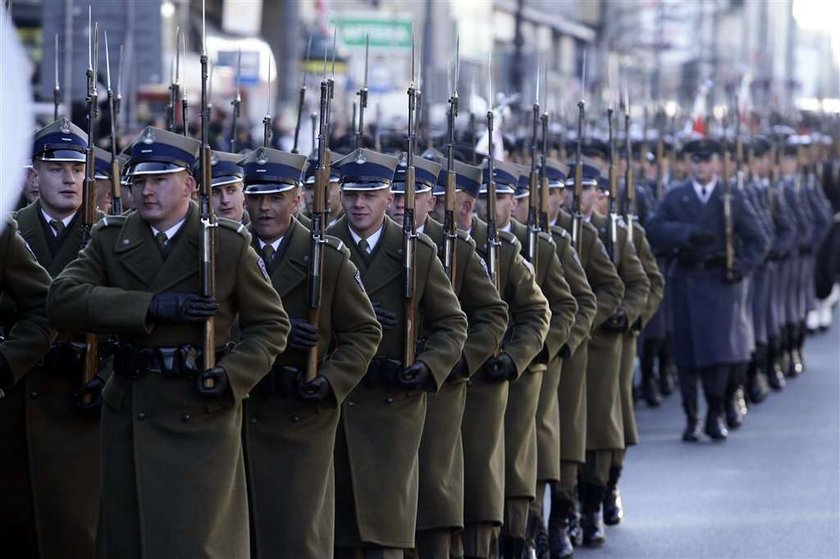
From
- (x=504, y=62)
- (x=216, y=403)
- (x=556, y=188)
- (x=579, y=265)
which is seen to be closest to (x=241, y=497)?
(x=216, y=403)

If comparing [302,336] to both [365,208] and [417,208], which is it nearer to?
[365,208]

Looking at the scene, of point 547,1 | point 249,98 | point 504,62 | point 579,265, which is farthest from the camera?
point 547,1

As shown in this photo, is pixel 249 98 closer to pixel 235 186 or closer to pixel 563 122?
pixel 563 122

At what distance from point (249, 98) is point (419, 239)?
2364 centimetres

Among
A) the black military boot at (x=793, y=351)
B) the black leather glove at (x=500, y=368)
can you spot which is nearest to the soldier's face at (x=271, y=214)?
the black leather glove at (x=500, y=368)

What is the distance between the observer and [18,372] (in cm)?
819

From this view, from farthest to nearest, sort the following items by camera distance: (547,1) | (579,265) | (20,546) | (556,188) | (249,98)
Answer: (547,1), (249,98), (556,188), (579,265), (20,546)

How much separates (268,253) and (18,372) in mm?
976

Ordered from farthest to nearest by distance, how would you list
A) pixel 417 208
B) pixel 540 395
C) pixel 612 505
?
pixel 612 505 < pixel 540 395 < pixel 417 208

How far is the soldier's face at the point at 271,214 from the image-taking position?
27.4 feet

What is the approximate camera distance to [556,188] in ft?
38.4

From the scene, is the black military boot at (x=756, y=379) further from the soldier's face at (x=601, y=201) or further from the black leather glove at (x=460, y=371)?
the black leather glove at (x=460, y=371)

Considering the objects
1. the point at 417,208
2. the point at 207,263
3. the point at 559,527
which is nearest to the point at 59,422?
the point at 207,263

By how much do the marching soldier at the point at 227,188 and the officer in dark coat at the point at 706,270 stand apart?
7055mm
